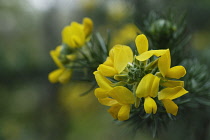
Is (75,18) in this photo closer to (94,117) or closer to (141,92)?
(94,117)

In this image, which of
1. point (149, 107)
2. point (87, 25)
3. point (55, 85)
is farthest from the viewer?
point (55, 85)

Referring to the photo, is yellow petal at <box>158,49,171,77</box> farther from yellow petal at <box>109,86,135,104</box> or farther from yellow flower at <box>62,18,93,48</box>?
yellow flower at <box>62,18,93,48</box>

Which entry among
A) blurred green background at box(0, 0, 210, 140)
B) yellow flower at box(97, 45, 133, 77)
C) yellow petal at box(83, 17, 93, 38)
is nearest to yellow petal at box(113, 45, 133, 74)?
yellow flower at box(97, 45, 133, 77)

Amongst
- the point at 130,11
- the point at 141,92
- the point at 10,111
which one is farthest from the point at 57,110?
the point at 141,92

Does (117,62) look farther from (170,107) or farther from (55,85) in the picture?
(55,85)

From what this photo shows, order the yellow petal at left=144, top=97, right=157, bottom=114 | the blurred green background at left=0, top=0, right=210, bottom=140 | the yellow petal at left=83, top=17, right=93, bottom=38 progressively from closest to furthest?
the yellow petal at left=144, top=97, right=157, bottom=114
the yellow petal at left=83, top=17, right=93, bottom=38
the blurred green background at left=0, top=0, right=210, bottom=140

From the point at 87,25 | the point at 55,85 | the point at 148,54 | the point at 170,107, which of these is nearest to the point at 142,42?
the point at 148,54
